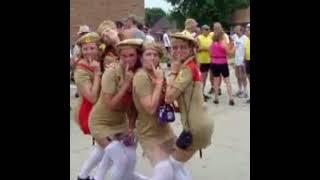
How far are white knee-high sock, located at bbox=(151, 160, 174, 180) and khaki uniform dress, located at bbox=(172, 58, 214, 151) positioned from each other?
220mm

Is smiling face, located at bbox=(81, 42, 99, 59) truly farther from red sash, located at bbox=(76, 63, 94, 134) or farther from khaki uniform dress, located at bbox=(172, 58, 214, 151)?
khaki uniform dress, located at bbox=(172, 58, 214, 151)

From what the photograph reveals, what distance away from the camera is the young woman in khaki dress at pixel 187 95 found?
453cm

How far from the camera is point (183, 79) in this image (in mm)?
4516

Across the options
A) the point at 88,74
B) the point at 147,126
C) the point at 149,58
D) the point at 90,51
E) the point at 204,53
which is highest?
the point at 204,53

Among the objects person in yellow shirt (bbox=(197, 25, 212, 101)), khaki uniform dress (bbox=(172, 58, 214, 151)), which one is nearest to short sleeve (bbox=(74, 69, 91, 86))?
khaki uniform dress (bbox=(172, 58, 214, 151))

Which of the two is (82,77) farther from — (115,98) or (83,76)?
(115,98)

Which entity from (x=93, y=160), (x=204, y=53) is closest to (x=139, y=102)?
(x=93, y=160)

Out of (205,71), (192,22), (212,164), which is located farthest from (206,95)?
(212,164)

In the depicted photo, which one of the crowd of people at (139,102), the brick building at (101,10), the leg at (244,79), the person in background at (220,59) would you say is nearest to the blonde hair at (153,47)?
the crowd of people at (139,102)

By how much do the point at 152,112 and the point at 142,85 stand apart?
0.23 metres

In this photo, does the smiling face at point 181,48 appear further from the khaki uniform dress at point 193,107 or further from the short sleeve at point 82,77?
the short sleeve at point 82,77

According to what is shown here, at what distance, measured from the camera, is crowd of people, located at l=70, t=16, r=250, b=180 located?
4570 mm

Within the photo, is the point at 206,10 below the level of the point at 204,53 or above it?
above
